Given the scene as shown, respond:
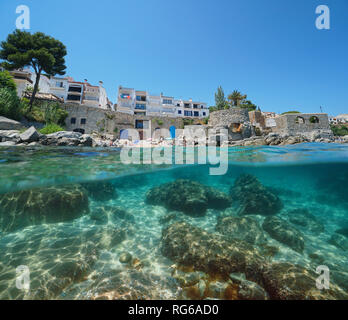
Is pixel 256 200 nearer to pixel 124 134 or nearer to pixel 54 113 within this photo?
pixel 124 134

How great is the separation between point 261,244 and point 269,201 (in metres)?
4.28

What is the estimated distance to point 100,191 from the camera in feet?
33.9

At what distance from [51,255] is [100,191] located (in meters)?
6.22

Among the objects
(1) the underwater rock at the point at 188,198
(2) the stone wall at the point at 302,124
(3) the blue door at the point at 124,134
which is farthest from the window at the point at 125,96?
(1) the underwater rock at the point at 188,198

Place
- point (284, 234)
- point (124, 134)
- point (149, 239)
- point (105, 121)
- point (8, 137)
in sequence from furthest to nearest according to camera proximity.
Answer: point (124, 134)
point (105, 121)
point (8, 137)
point (284, 234)
point (149, 239)

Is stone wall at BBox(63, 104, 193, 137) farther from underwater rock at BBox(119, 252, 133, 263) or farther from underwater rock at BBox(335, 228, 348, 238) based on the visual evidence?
underwater rock at BBox(335, 228, 348, 238)

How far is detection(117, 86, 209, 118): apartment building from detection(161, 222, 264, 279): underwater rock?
48592mm

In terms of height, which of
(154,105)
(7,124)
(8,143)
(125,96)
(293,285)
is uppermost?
(125,96)

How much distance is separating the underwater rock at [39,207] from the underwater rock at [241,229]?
6.46 metres

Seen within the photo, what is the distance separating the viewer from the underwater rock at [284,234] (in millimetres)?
5755

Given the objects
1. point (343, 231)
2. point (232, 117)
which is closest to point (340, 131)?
point (232, 117)

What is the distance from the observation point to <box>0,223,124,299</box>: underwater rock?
129 inches
